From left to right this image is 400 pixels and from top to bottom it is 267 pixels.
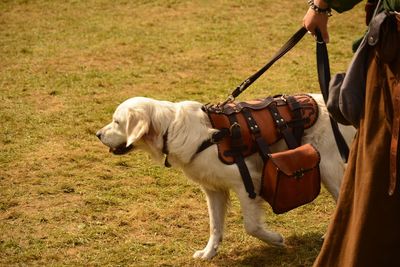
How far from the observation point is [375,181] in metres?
2.30

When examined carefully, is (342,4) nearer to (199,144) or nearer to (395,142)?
(395,142)

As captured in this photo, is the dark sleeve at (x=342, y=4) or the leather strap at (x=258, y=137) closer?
the dark sleeve at (x=342, y=4)

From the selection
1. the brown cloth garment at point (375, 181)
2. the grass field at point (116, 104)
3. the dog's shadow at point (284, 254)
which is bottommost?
the grass field at point (116, 104)

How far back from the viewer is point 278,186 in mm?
3777

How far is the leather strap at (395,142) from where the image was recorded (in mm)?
2225

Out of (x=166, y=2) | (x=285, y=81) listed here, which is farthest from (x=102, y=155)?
(x=166, y=2)

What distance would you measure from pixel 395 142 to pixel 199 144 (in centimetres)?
179

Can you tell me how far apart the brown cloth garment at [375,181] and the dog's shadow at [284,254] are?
155 cm

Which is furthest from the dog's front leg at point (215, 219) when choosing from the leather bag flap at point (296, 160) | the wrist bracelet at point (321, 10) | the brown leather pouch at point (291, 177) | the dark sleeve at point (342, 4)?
the dark sleeve at point (342, 4)

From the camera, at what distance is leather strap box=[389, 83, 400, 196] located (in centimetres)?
222

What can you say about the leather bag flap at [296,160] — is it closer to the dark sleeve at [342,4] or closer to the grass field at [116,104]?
the grass field at [116,104]

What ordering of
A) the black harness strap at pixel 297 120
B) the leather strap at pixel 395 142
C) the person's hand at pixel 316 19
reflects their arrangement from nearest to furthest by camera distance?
1. the leather strap at pixel 395 142
2. the person's hand at pixel 316 19
3. the black harness strap at pixel 297 120

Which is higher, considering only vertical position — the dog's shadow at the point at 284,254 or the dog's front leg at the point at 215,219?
the dog's front leg at the point at 215,219

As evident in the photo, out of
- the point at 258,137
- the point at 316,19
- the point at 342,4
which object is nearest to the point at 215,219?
the point at 258,137
